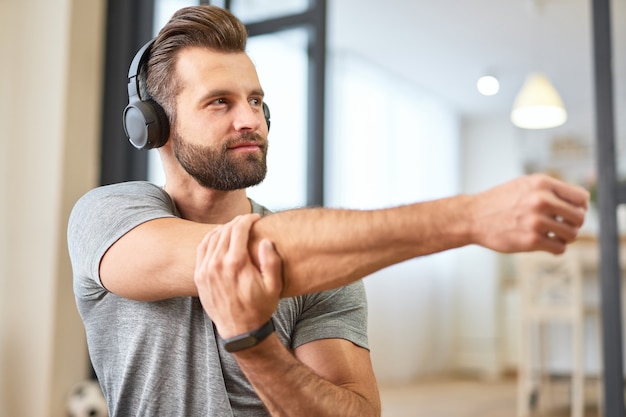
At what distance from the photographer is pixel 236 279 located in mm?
840

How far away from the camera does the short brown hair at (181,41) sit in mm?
1203

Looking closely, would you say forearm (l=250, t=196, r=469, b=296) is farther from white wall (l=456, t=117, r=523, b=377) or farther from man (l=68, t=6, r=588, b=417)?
white wall (l=456, t=117, r=523, b=377)

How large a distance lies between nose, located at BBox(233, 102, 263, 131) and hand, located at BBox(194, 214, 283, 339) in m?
0.29

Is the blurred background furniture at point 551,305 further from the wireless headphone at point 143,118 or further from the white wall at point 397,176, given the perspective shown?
the wireless headphone at point 143,118

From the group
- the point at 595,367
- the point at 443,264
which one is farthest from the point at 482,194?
the point at 443,264

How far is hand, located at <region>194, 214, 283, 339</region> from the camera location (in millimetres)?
833

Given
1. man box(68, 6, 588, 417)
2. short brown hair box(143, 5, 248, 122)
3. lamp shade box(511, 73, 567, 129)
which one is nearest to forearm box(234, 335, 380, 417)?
man box(68, 6, 588, 417)

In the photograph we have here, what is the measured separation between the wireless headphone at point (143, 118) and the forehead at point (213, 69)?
65mm

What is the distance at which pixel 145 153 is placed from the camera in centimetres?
322

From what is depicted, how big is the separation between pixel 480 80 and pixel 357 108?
1.35 meters

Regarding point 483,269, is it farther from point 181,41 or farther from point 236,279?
point 236,279

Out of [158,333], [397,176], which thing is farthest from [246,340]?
[397,176]

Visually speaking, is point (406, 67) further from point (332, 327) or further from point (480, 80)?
point (332, 327)

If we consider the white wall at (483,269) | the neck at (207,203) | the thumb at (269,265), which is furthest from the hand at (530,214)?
the white wall at (483,269)
